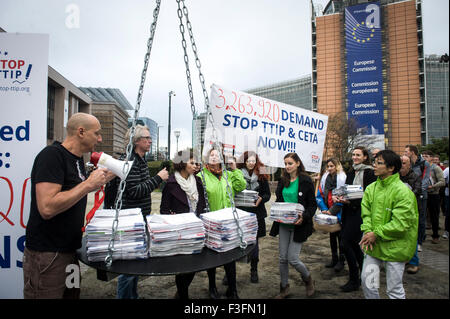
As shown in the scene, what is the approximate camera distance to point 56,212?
1.55 m

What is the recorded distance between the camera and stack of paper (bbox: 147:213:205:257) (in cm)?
156

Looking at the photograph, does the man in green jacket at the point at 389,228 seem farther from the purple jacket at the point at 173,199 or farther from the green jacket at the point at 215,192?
the purple jacket at the point at 173,199

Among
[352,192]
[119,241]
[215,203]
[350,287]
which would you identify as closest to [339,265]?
[350,287]

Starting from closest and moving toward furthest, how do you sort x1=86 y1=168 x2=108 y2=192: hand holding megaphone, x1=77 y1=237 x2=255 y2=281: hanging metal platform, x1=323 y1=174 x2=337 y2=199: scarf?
x1=77 y1=237 x2=255 y2=281: hanging metal platform < x1=86 y1=168 x2=108 y2=192: hand holding megaphone < x1=323 y1=174 x2=337 y2=199: scarf

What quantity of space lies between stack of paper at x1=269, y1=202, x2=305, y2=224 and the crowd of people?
0.23ft

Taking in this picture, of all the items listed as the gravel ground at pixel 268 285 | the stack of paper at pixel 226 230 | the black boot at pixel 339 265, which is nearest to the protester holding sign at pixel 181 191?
the gravel ground at pixel 268 285

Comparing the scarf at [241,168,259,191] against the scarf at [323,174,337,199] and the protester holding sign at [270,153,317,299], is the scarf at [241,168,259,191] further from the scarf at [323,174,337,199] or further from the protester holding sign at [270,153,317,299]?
the scarf at [323,174,337,199]

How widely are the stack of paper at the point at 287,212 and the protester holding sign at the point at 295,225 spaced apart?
62 millimetres

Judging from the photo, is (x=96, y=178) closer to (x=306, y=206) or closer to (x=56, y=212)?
(x=56, y=212)

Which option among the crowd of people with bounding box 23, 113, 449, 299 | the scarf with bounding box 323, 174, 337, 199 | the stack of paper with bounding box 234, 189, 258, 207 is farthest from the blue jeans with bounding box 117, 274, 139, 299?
the scarf with bounding box 323, 174, 337, 199

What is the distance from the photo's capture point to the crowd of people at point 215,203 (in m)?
1.66

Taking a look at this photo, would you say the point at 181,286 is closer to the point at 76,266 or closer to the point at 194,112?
the point at 76,266

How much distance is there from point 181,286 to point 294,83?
76.9 m

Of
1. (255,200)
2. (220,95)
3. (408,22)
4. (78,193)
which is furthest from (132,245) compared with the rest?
(408,22)
